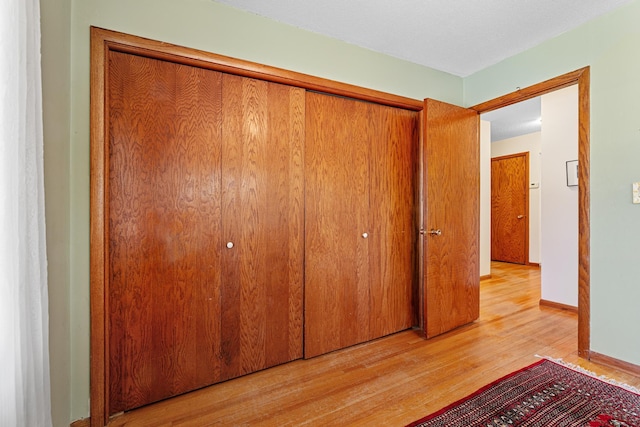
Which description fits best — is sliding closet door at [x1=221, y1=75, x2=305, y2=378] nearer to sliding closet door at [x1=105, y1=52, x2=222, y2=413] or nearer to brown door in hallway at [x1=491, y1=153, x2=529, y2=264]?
sliding closet door at [x1=105, y1=52, x2=222, y2=413]

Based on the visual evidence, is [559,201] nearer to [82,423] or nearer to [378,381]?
[378,381]

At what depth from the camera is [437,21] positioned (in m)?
2.05

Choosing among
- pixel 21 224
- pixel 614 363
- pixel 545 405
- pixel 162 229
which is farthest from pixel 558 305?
pixel 21 224

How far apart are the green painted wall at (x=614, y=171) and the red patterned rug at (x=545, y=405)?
421 millimetres

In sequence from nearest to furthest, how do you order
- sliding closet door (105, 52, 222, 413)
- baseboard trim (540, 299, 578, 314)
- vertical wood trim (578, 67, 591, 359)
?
sliding closet door (105, 52, 222, 413), vertical wood trim (578, 67, 591, 359), baseboard trim (540, 299, 578, 314)

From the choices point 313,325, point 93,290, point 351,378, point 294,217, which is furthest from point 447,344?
point 93,290

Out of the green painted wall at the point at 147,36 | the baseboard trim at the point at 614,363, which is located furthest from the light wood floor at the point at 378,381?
the green painted wall at the point at 147,36

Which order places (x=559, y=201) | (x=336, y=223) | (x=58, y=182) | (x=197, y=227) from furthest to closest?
(x=559, y=201)
(x=336, y=223)
(x=197, y=227)
(x=58, y=182)

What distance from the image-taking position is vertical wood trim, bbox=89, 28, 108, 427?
5.00 feet

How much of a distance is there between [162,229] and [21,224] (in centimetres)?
91

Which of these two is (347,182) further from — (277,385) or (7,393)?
(7,393)

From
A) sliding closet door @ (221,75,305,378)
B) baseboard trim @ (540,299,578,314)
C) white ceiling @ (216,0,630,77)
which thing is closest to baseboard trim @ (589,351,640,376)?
baseboard trim @ (540,299,578,314)

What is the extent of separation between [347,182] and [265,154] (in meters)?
0.68

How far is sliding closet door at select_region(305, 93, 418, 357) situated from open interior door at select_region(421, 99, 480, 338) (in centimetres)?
20
